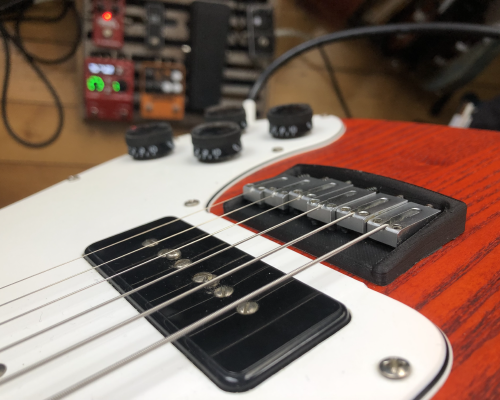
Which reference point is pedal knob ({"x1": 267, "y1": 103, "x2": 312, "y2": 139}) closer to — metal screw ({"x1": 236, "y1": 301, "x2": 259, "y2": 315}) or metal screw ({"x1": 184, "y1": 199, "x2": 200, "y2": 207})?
metal screw ({"x1": 184, "y1": 199, "x2": 200, "y2": 207})

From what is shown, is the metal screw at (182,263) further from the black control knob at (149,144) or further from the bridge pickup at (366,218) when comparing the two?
the black control knob at (149,144)

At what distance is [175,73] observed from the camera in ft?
4.05

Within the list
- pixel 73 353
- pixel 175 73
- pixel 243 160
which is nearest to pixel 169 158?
pixel 243 160

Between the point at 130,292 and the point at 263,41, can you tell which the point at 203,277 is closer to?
the point at 130,292

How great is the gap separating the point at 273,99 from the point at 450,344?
4.27 ft

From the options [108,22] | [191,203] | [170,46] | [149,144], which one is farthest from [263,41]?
[191,203]

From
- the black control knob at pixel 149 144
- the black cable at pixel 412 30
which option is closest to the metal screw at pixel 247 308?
the black control knob at pixel 149 144

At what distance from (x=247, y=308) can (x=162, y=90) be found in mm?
1095

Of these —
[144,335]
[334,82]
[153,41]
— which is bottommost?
[144,335]

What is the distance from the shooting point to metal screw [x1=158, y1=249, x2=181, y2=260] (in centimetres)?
36

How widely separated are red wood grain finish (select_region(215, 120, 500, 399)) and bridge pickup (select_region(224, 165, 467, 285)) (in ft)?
0.06

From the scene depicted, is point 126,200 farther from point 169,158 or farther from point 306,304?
point 306,304

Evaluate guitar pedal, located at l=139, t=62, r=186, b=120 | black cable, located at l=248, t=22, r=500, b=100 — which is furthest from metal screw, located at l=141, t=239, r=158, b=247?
guitar pedal, located at l=139, t=62, r=186, b=120

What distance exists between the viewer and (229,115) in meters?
0.80
